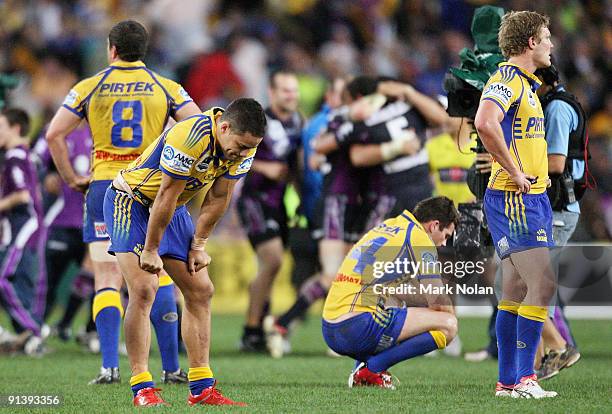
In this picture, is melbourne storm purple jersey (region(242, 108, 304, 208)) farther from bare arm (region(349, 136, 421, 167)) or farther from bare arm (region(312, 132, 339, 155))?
bare arm (region(349, 136, 421, 167))

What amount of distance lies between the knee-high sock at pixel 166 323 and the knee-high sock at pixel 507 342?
2.50m

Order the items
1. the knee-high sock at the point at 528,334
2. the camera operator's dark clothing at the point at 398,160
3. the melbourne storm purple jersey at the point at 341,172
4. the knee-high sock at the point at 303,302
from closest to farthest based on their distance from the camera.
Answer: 1. the knee-high sock at the point at 528,334
2. the camera operator's dark clothing at the point at 398,160
3. the knee-high sock at the point at 303,302
4. the melbourne storm purple jersey at the point at 341,172

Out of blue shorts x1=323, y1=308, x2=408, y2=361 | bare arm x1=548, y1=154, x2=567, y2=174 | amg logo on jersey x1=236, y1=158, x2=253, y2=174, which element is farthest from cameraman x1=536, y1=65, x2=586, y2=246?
amg logo on jersey x1=236, y1=158, x2=253, y2=174

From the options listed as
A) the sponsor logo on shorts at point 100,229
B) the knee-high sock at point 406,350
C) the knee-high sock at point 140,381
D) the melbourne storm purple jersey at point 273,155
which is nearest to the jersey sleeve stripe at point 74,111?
the sponsor logo on shorts at point 100,229

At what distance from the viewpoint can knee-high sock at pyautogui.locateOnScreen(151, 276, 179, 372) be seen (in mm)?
8391

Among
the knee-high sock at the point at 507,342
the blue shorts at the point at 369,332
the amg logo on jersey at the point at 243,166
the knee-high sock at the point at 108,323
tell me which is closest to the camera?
the amg logo on jersey at the point at 243,166

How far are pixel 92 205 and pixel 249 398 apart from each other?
81.4 inches

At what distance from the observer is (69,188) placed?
12164mm

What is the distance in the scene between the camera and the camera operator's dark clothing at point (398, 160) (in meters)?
11.1

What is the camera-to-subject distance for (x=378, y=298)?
8344mm

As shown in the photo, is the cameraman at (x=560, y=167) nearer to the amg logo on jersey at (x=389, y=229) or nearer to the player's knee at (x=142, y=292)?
the amg logo on jersey at (x=389, y=229)

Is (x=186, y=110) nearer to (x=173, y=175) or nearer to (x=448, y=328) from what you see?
(x=173, y=175)

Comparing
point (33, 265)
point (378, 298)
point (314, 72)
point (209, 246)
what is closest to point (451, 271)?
point (378, 298)

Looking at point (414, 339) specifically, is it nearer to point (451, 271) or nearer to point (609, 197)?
point (451, 271)
